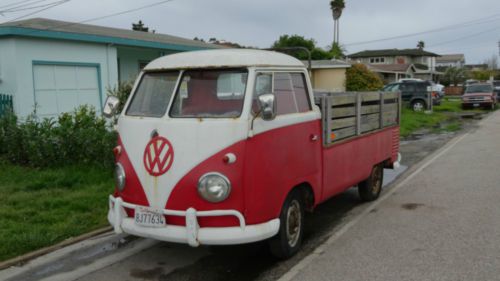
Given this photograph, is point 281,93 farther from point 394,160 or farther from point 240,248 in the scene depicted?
point 394,160

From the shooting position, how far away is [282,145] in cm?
520

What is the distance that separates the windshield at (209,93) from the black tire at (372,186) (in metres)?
3.65

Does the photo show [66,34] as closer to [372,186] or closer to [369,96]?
[369,96]

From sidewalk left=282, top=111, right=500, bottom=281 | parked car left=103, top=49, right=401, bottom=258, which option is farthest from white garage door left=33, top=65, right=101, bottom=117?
sidewalk left=282, top=111, right=500, bottom=281

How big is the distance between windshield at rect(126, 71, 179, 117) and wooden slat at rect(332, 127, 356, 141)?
2.25 meters

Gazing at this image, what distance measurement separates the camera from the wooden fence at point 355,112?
636cm

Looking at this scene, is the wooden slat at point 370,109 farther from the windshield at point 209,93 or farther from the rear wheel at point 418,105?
the rear wheel at point 418,105

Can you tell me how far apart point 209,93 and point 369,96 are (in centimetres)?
360

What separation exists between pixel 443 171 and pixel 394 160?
7.57 ft

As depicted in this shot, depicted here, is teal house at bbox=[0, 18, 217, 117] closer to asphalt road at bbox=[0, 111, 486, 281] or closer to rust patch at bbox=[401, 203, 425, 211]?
asphalt road at bbox=[0, 111, 486, 281]

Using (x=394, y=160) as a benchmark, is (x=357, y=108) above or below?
above

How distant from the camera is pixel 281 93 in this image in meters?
5.55

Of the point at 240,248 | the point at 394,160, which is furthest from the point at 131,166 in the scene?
the point at 394,160

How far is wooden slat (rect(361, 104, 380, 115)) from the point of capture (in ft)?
25.1
